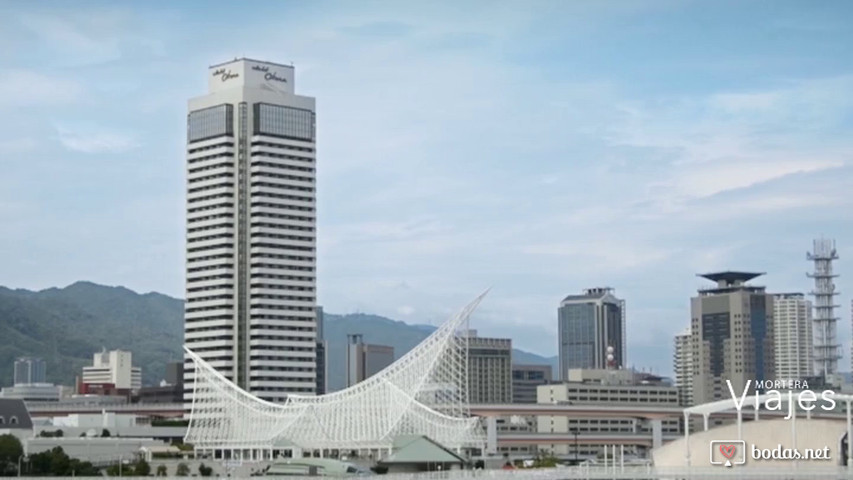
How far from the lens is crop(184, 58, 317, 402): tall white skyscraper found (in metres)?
187

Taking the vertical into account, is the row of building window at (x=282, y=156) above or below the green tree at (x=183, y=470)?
above

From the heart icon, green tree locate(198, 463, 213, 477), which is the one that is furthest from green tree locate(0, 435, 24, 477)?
the heart icon

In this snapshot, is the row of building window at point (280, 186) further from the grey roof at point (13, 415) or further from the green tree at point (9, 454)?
the green tree at point (9, 454)

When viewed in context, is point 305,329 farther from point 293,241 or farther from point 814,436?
point 814,436

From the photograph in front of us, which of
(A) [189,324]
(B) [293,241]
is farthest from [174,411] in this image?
(B) [293,241]

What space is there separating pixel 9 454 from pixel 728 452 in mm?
53966

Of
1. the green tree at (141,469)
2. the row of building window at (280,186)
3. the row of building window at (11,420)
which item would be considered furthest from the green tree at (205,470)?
the row of building window at (280,186)

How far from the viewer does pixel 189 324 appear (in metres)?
191

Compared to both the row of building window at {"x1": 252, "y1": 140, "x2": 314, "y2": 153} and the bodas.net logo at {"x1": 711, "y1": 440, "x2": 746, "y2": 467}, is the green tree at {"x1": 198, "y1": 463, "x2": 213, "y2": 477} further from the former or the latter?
the row of building window at {"x1": 252, "y1": 140, "x2": 314, "y2": 153}

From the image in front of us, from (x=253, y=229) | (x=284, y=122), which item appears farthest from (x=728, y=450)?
(x=284, y=122)

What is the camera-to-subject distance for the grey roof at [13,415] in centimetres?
13000

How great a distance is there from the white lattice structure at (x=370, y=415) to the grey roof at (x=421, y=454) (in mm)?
8487

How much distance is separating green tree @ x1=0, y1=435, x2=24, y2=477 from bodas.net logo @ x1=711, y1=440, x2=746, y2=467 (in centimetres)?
5009

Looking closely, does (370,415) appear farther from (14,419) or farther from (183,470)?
(14,419)
